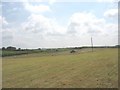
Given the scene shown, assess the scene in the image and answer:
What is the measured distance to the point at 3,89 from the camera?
1556cm

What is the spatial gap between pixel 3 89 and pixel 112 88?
6.06 meters

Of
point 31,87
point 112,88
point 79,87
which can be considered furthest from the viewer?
point 31,87

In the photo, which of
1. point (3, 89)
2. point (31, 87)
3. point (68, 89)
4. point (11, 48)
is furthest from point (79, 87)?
point (11, 48)

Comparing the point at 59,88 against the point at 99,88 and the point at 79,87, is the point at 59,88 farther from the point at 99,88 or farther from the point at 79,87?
the point at 99,88

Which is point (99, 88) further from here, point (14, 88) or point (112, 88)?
point (14, 88)

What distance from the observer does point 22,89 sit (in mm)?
15359

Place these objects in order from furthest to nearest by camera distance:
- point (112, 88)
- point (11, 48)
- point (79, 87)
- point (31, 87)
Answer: point (11, 48), point (31, 87), point (79, 87), point (112, 88)

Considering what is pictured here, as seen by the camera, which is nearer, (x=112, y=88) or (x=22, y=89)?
(x=112, y=88)

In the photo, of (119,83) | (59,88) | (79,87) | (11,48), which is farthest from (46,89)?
(11,48)

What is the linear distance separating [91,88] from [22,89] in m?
3.90

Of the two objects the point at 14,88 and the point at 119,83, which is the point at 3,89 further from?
the point at 119,83

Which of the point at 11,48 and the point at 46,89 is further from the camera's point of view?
the point at 11,48

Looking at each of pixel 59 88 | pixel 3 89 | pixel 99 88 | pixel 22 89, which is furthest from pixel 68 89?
pixel 3 89

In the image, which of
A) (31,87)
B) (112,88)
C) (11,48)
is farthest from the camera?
(11,48)
